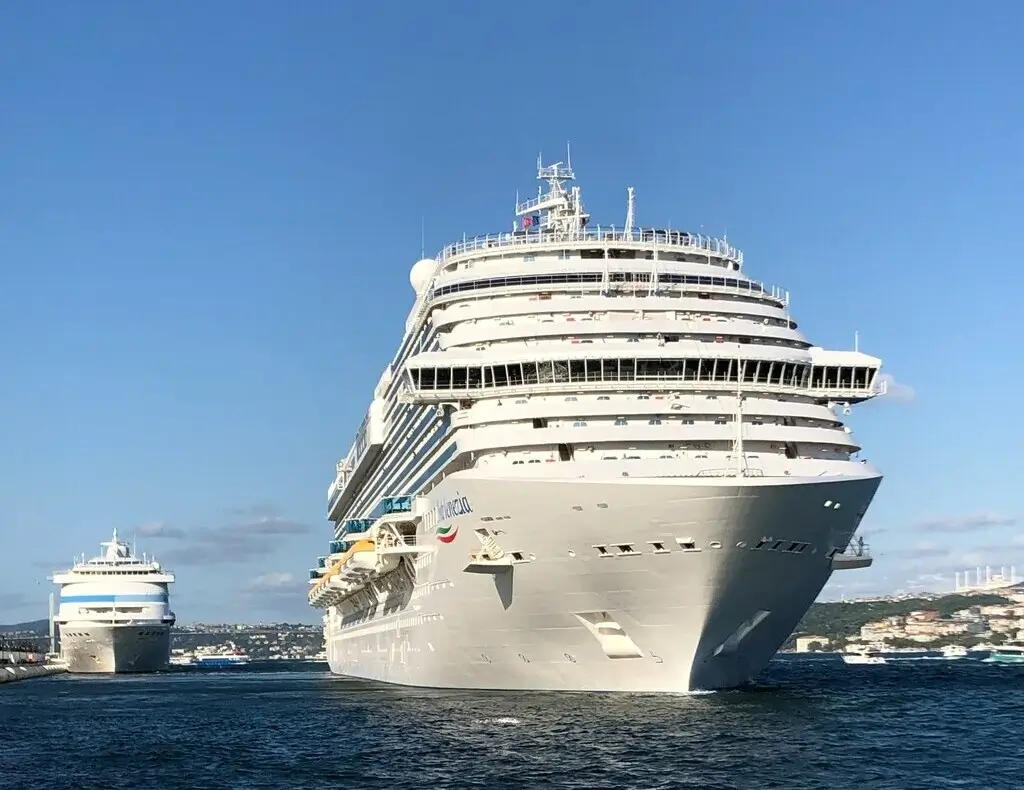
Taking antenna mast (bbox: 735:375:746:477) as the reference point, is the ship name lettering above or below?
below

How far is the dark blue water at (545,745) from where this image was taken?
33.0 m

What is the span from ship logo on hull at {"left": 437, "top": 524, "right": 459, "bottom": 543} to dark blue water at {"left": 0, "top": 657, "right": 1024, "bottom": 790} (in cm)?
559

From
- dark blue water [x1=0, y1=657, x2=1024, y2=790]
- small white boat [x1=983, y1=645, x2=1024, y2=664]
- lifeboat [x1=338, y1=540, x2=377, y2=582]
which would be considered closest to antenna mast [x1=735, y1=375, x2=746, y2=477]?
dark blue water [x1=0, y1=657, x2=1024, y2=790]

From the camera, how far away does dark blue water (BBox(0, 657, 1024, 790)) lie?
33.0 meters

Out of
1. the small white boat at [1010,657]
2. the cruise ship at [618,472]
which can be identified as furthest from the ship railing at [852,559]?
the small white boat at [1010,657]

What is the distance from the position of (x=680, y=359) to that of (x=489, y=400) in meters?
6.66

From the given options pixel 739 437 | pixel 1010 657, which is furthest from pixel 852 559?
pixel 1010 657

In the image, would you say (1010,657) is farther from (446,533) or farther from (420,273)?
(446,533)

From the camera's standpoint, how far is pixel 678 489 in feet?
133

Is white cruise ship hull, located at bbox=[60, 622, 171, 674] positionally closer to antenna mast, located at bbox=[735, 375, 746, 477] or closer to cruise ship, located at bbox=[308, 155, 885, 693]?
cruise ship, located at bbox=[308, 155, 885, 693]

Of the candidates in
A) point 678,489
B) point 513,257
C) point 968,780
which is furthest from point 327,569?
point 968,780

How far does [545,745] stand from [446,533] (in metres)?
12.0

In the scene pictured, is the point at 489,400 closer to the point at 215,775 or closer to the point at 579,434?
the point at 579,434

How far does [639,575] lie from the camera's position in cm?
4194
